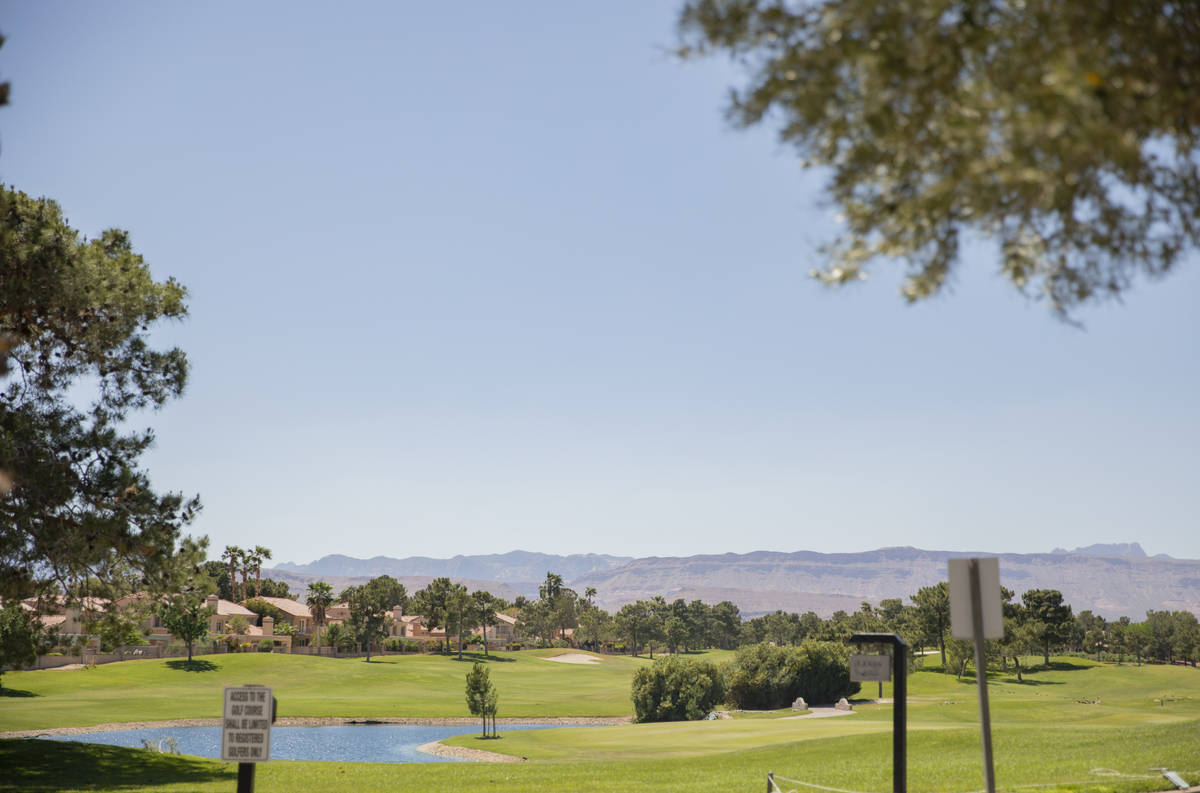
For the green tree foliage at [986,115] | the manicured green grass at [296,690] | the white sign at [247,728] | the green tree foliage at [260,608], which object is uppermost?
the green tree foliage at [986,115]

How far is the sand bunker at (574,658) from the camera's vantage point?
5069 inches

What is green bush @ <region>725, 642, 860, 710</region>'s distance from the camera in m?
66.1

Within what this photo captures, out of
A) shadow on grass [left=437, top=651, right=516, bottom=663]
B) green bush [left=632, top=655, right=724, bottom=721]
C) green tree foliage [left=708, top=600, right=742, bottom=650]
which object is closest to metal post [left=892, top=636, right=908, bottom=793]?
green bush [left=632, top=655, right=724, bottom=721]

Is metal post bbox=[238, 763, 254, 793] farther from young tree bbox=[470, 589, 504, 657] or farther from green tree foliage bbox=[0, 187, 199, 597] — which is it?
young tree bbox=[470, 589, 504, 657]

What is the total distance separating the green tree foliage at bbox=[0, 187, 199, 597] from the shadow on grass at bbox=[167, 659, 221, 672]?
211ft

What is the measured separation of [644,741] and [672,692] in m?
21.0

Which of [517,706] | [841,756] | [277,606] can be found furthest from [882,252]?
A: [277,606]

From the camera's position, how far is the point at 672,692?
60594mm

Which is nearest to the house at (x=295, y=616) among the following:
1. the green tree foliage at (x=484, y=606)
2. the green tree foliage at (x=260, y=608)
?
the green tree foliage at (x=260, y=608)

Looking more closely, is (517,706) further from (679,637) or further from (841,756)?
(679,637)

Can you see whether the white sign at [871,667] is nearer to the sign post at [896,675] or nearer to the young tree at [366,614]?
the sign post at [896,675]

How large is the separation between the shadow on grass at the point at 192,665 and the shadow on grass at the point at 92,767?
194ft

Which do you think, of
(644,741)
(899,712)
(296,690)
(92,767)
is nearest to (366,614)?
(296,690)

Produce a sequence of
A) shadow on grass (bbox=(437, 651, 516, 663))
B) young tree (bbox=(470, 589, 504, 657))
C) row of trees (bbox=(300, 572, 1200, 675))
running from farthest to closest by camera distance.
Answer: young tree (bbox=(470, 589, 504, 657)) → shadow on grass (bbox=(437, 651, 516, 663)) → row of trees (bbox=(300, 572, 1200, 675))
